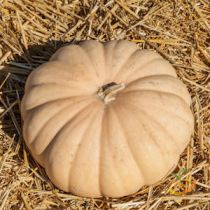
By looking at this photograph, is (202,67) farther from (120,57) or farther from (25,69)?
(25,69)

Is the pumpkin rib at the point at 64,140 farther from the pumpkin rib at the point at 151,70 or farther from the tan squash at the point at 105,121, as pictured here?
the pumpkin rib at the point at 151,70

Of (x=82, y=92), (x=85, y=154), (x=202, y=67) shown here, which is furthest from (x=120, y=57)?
(x=202, y=67)

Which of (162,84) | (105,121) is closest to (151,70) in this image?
(162,84)

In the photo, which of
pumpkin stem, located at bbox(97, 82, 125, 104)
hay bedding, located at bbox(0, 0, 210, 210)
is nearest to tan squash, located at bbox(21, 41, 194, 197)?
pumpkin stem, located at bbox(97, 82, 125, 104)

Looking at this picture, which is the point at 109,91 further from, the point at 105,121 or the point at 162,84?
the point at 162,84

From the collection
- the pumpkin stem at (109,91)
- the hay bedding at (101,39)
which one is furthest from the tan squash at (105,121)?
the hay bedding at (101,39)

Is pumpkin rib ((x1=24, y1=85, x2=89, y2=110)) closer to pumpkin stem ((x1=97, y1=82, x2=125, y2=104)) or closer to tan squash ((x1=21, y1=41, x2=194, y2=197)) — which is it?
tan squash ((x1=21, y1=41, x2=194, y2=197))
